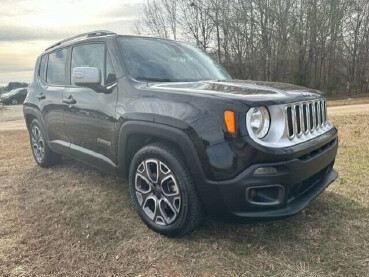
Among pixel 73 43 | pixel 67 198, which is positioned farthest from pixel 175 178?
pixel 73 43

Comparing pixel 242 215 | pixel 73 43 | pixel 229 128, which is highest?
pixel 73 43

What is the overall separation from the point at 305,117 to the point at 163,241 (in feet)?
5.29

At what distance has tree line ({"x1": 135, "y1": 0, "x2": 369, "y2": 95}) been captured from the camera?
83.6ft

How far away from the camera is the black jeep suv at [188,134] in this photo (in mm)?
2430

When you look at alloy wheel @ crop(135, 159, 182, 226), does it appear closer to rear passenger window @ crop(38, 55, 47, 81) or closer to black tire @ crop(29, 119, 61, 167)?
black tire @ crop(29, 119, 61, 167)

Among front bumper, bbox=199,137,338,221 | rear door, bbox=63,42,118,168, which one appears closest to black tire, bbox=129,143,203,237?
front bumper, bbox=199,137,338,221

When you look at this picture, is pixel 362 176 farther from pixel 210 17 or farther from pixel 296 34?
pixel 210 17

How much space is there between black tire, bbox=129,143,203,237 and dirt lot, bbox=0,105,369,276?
127 mm

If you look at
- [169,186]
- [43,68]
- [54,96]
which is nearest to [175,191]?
[169,186]

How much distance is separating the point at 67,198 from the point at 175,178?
1861 millimetres

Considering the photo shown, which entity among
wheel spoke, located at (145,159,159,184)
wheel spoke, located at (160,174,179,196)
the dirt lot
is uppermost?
wheel spoke, located at (145,159,159,184)

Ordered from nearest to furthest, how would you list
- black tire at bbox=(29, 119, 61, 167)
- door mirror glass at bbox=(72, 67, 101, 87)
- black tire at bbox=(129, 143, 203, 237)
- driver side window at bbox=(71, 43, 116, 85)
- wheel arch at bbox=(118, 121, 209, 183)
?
1. wheel arch at bbox=(118, 121, 209, 183)
2. black tire at bbox=(129, 143, 203, 237)
3. door mirror glass at bbox=(72, 67, 101, 87)
4. driver side window at bbox=(71, 43, 116, 85)
5. black tire at bbox=(29, 119, 61, 167)

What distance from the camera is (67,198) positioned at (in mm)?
3992

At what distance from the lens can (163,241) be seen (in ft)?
9.45
